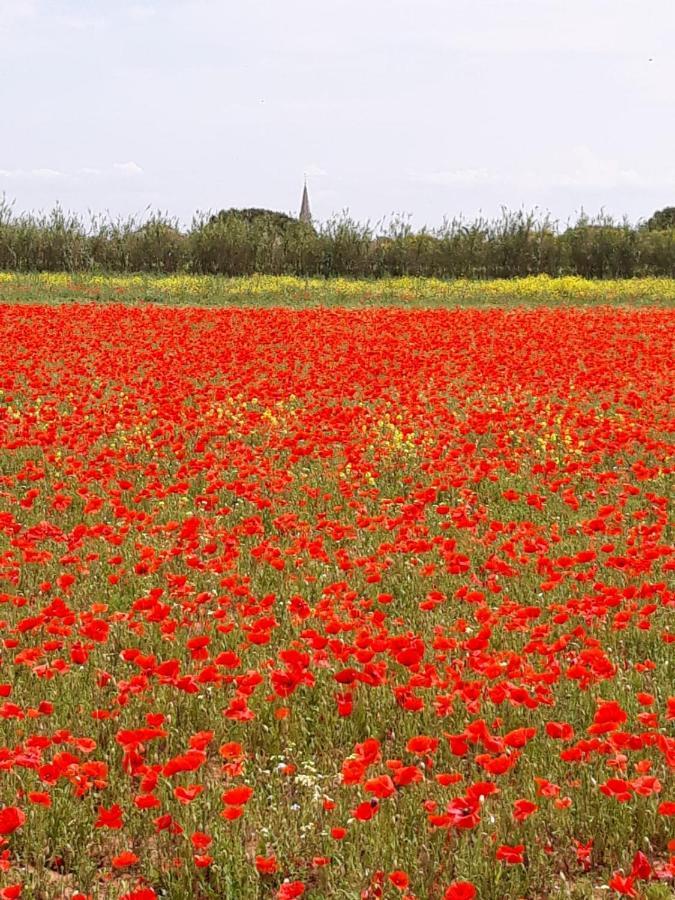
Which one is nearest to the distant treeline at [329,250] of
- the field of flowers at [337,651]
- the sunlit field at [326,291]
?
the sunlit field at [326,291]

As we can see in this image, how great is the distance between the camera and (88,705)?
4.18 metres

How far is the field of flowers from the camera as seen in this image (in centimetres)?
315

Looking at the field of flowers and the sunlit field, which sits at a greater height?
the sunlit field

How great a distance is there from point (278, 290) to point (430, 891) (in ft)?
87.3

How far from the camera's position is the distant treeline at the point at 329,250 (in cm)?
3534

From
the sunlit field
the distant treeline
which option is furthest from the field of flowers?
the distant treeline

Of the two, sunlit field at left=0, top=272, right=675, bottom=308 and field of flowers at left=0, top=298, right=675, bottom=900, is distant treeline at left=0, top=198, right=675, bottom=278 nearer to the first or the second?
sunlit field at left=0, top=272, right=675, bottom=308

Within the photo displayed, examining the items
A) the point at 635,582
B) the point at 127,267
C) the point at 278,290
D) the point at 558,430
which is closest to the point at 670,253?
the point at 278,290

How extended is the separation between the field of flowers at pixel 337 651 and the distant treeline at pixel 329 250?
2503 centimetres

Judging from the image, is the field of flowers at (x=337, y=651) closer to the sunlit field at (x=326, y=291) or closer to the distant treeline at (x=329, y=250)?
the sunlit field at (x=326, y=291)

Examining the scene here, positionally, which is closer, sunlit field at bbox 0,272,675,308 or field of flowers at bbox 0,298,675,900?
field of flowers at bbox 0,298,675,900

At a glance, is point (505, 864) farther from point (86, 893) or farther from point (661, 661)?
point (661, 661)

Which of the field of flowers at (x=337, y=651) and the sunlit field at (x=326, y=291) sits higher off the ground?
the sunlit field at (x=326, y=291)

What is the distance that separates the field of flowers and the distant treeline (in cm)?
2503
